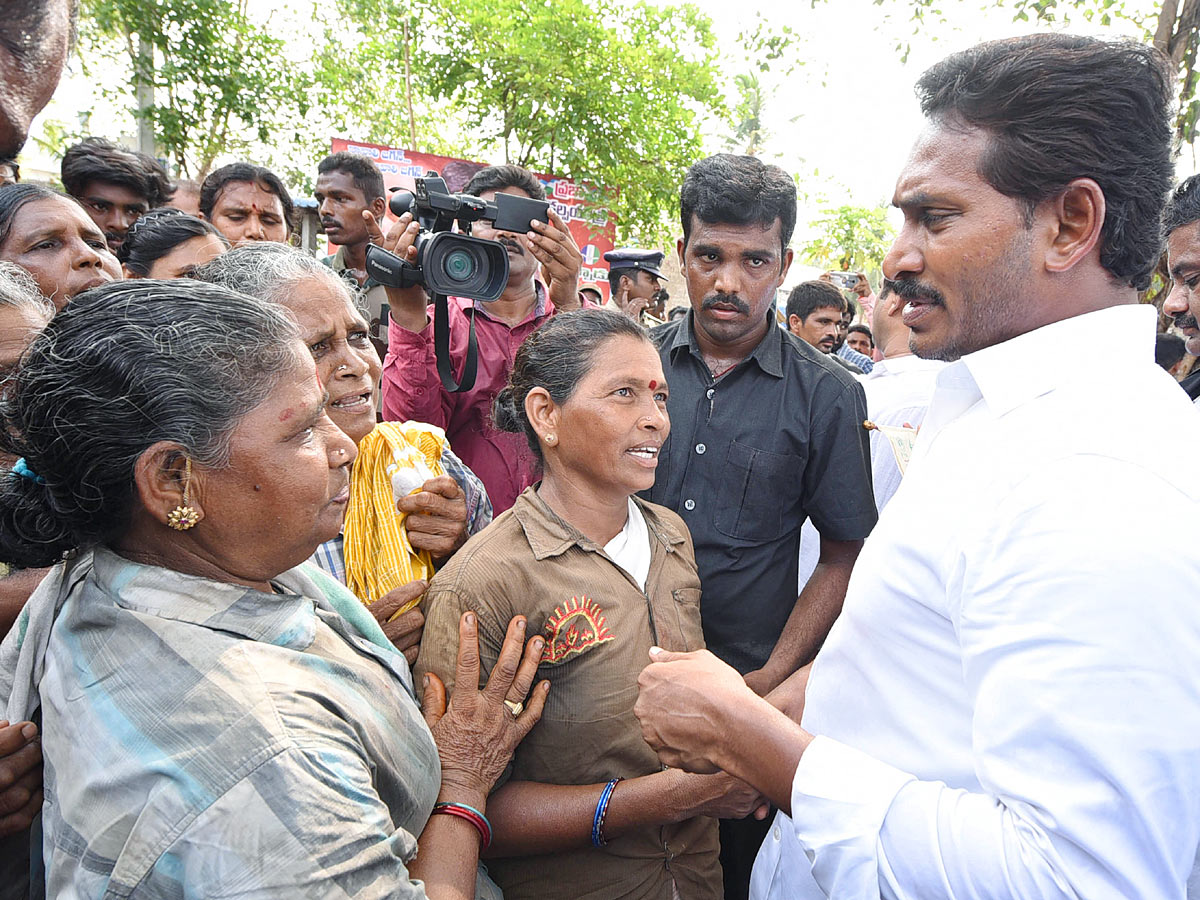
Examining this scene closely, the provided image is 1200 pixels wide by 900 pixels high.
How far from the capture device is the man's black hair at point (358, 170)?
4512 millimetres

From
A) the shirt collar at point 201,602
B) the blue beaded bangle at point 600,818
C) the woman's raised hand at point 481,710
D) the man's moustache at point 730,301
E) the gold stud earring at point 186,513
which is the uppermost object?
the man's moustache at point 730,301

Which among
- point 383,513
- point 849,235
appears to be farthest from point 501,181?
point 849,235

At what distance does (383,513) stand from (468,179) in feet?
28.3

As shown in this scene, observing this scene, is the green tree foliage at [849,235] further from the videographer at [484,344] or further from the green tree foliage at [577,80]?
the videographer at [484,344]

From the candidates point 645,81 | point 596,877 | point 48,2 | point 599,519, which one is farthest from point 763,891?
point 645,81

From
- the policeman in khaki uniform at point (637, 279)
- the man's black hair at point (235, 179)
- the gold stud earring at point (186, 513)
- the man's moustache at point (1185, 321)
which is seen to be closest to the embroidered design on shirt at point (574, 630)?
the gold stud earring at point (186, 513)

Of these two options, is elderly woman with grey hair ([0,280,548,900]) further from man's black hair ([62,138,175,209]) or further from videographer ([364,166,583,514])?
man's black hair ([62,138,175,209])

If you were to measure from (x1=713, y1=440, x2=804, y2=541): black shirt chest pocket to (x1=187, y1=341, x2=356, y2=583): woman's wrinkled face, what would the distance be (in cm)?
142

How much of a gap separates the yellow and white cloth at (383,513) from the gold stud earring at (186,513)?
2.31ft

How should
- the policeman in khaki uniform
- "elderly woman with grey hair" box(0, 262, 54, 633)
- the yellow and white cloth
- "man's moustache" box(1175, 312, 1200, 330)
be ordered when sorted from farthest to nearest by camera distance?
the policeman in khaki uniform
"man's moustache" box(1175, 312, 1200, 330)
the yellow and white cloth
"elderly woman with grey hair" box(0, 262, 54, 633)

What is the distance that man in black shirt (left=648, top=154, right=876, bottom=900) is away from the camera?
98.0 inches

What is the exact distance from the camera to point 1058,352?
1270 millimetres

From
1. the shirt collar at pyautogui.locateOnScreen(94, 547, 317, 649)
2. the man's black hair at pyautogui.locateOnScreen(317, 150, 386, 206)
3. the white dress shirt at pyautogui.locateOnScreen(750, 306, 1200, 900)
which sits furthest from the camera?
the man's black hair at pyautogui.locateOnScreen(317, 150, 386, 206)

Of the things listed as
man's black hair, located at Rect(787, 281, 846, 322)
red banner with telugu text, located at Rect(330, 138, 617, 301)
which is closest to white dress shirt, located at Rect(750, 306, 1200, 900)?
man's black hair, located at Rect(787, 281, 846, 322)
